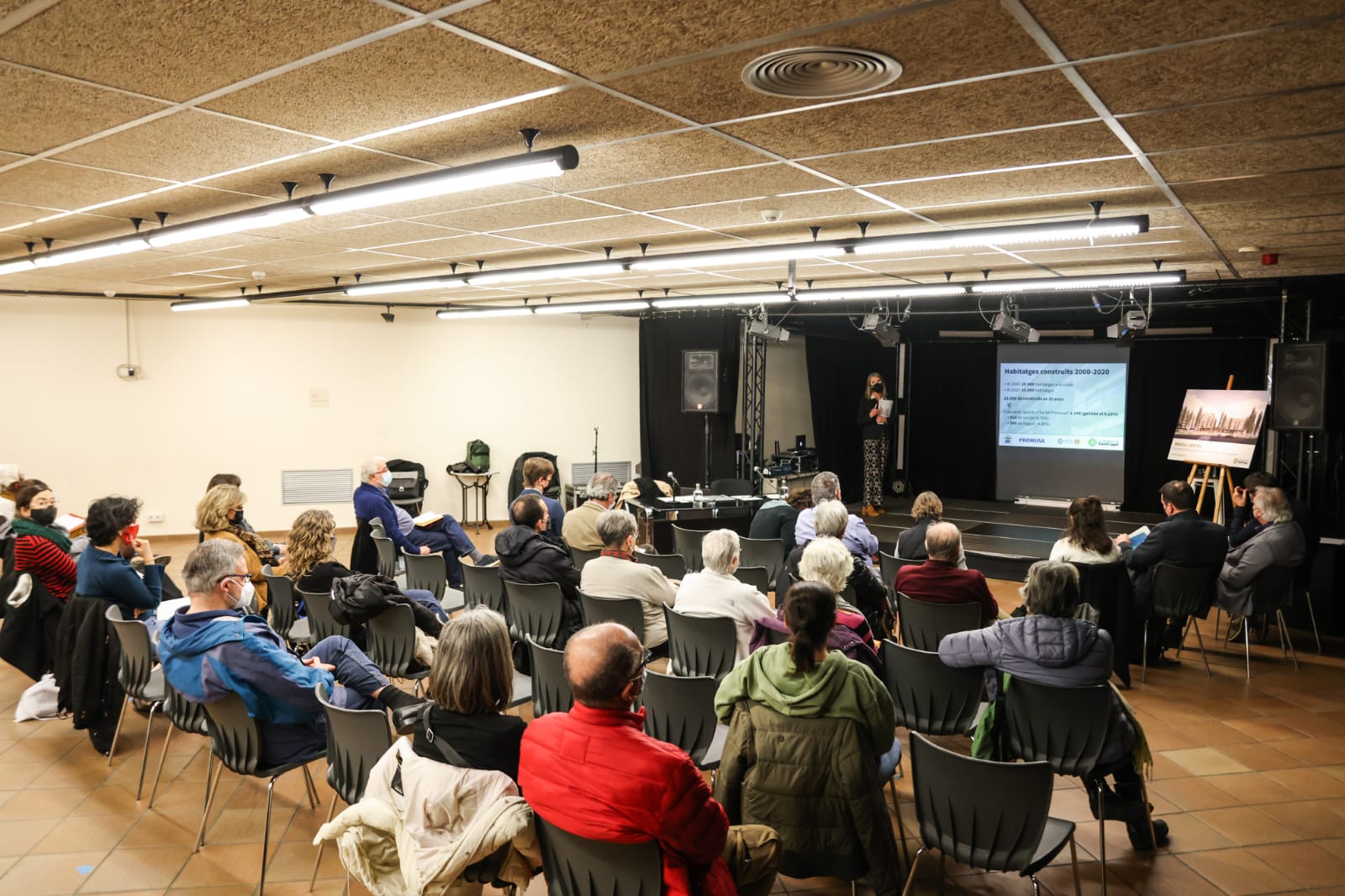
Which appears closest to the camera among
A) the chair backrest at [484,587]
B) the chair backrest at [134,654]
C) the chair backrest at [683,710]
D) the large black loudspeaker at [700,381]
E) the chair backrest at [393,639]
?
the chair backrest at [683,710]

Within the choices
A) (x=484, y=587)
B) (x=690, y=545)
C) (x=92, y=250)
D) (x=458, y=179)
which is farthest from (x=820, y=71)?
(x=92, y=250)

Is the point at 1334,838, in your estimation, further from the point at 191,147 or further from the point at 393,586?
the point at 191,147

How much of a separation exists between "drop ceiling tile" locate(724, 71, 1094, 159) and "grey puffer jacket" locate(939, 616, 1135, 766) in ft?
6.26

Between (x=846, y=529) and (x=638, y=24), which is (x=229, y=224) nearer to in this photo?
(x=638, y=24)

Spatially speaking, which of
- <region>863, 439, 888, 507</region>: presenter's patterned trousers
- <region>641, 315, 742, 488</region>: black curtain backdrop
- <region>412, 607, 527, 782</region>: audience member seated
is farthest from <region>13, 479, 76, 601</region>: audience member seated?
<region>863, 439, 888, 507</region>: presenter's patterned trousers

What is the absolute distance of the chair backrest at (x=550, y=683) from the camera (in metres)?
3.76

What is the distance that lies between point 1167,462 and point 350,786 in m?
12.6

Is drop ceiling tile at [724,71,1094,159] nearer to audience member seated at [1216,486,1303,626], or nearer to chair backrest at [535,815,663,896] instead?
chair backrest at [535,815,663,896]

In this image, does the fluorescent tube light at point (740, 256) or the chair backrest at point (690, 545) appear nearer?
the fluorescent tube light at point (740, 256)

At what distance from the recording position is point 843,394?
14.8m

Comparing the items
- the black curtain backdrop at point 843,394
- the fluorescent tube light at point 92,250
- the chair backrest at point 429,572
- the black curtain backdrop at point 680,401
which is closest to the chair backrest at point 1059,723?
the chair backrest at point 429,572

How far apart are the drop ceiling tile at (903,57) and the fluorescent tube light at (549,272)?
3.94 metres

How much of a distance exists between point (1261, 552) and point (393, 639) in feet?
18.6

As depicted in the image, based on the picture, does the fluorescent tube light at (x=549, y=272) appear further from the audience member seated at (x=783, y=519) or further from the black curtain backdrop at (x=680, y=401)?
the black curtain backdrop at (x=680, y=401)
